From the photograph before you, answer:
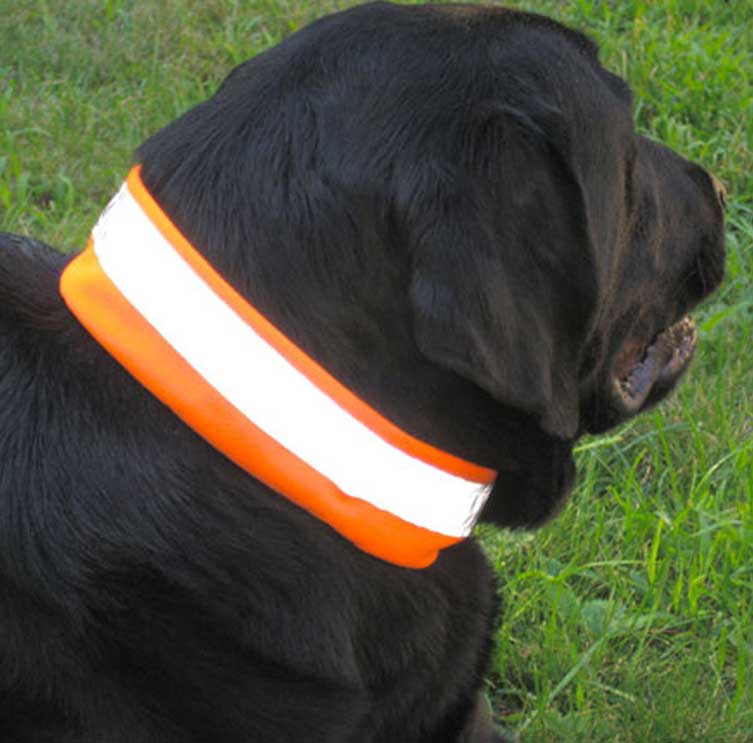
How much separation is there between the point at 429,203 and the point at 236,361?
0.27 metres

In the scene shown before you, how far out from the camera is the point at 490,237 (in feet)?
5.40

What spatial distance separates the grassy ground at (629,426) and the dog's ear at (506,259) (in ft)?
2.78

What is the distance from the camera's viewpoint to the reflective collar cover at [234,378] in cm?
162

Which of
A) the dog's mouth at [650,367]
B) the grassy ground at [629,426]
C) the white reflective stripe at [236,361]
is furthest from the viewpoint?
the grassy ground at [629,426]

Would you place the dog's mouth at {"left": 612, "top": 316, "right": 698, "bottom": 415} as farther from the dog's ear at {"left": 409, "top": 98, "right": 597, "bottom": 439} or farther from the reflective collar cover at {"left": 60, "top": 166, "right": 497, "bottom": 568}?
the reflective collar cover at {"left": 60, "top": 166, "right": 497, "bottom": 568}

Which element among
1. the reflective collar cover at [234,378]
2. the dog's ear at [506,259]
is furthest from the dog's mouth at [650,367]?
the reflective collar cover at [234,378]

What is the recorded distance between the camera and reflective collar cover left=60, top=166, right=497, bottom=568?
162cm

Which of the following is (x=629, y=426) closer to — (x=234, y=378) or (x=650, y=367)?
(x=650, y=367)

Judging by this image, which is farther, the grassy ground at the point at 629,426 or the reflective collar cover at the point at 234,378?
the grassy ground at the point at 629,426

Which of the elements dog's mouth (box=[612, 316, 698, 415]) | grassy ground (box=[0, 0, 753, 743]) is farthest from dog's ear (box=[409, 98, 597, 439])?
grassy ground (box=[0, 0, 753, 743])

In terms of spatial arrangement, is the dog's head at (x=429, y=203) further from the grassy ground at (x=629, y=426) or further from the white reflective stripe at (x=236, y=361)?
the grassy ground at (x=629, y=426)

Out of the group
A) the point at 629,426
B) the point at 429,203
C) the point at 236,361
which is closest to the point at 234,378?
the point at 236,361

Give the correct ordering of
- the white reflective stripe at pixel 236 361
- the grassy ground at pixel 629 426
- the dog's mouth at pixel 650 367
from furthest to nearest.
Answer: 1. the grassy ground at pixel 629 426
2. the dog's mouth at pixel 650 367
3. the white reflective stripe at pixel 236 361

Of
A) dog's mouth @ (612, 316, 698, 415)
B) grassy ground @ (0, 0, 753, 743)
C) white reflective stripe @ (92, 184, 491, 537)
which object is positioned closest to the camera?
white reflective stripe @ (92, 184, 491, 537)
